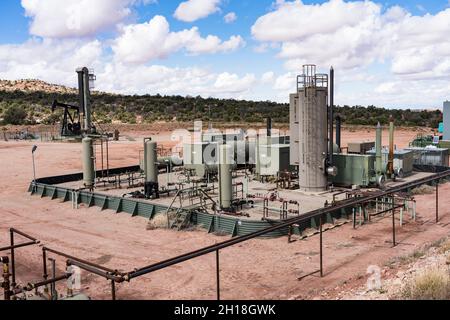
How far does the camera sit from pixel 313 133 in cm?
1928

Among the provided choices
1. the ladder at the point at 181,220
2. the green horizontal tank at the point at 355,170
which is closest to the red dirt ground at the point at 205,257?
the ladder at the point at 181,220

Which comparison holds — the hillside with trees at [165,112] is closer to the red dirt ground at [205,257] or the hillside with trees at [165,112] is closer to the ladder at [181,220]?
the red dirt ground at [205,257]

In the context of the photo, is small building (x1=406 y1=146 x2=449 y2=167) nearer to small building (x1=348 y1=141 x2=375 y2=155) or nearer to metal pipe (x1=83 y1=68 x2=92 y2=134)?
small building (x1=348 y1=141 x2=375 y2=155)

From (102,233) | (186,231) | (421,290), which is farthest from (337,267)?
(102,233)

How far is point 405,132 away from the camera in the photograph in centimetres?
5972

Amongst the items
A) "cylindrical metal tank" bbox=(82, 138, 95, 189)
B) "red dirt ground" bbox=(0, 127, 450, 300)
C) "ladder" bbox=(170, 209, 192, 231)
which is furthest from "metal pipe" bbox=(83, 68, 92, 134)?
"ladder" bbox=(170, 209, 192, 231)

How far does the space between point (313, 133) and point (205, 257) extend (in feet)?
28.3

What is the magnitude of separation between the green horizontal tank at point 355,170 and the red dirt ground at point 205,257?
223 cm

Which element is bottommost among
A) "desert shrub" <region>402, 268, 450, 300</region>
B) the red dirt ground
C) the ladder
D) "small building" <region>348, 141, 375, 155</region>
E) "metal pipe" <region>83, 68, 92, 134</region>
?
the red dirt ground

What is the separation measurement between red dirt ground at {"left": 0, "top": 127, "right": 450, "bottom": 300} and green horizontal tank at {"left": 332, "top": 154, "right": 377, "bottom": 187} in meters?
2.23

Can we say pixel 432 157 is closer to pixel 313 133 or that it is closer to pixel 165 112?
pixel 313 133

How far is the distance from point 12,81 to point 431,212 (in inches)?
5322

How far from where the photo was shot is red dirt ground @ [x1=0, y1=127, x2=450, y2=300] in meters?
10.3

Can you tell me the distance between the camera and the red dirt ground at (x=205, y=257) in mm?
10336
